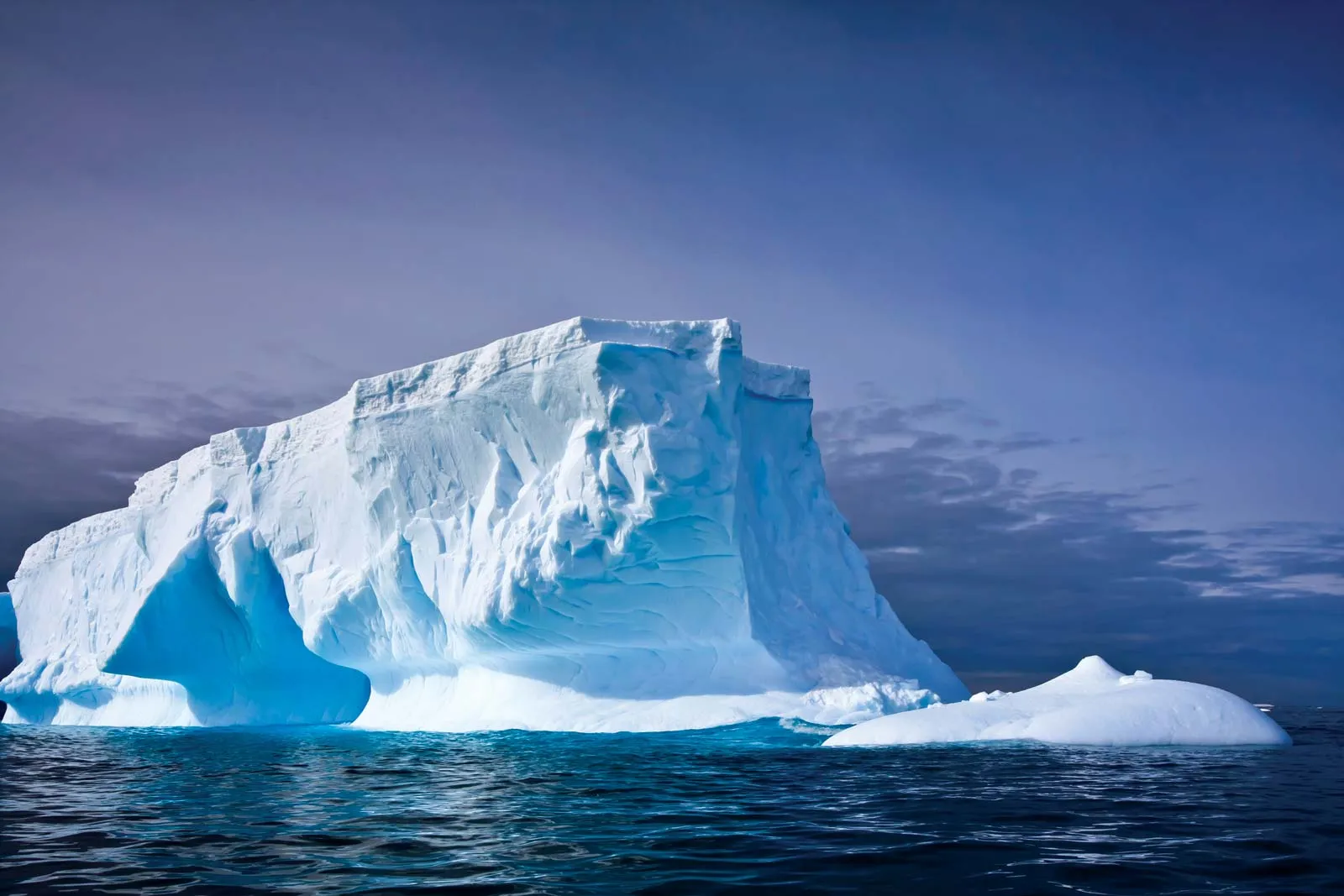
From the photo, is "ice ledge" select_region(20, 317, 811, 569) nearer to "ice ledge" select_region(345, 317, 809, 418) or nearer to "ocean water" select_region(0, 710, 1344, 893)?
"ice ledge" select_region(345, 317, 809, 418)

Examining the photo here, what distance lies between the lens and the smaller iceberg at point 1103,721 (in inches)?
502

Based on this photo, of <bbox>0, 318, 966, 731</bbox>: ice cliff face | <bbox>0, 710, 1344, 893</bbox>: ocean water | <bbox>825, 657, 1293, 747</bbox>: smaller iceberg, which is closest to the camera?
<bbox>0, 710, 1344, 893</bbox>: ocean water

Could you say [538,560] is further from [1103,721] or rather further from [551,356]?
[1103,721]

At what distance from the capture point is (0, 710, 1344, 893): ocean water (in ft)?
17.3

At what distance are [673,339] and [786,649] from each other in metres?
6.08

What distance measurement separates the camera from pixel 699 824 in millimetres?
6945

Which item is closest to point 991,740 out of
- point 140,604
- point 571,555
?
point 571,555

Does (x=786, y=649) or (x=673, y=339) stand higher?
(x=673, y=339)

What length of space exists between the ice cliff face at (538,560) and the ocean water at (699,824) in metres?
5.08

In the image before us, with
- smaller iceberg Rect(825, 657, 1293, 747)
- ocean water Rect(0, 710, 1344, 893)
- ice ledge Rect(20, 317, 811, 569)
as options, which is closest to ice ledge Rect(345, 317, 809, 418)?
ice ledge Rect(20, 317, 811, 569)

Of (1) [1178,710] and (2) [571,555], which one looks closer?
(1) [1178,710]

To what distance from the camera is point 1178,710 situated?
12.8 metres

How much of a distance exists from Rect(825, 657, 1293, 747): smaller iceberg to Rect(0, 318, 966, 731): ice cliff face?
2.71 metres

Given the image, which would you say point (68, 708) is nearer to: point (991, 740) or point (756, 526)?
point (756, 526)
